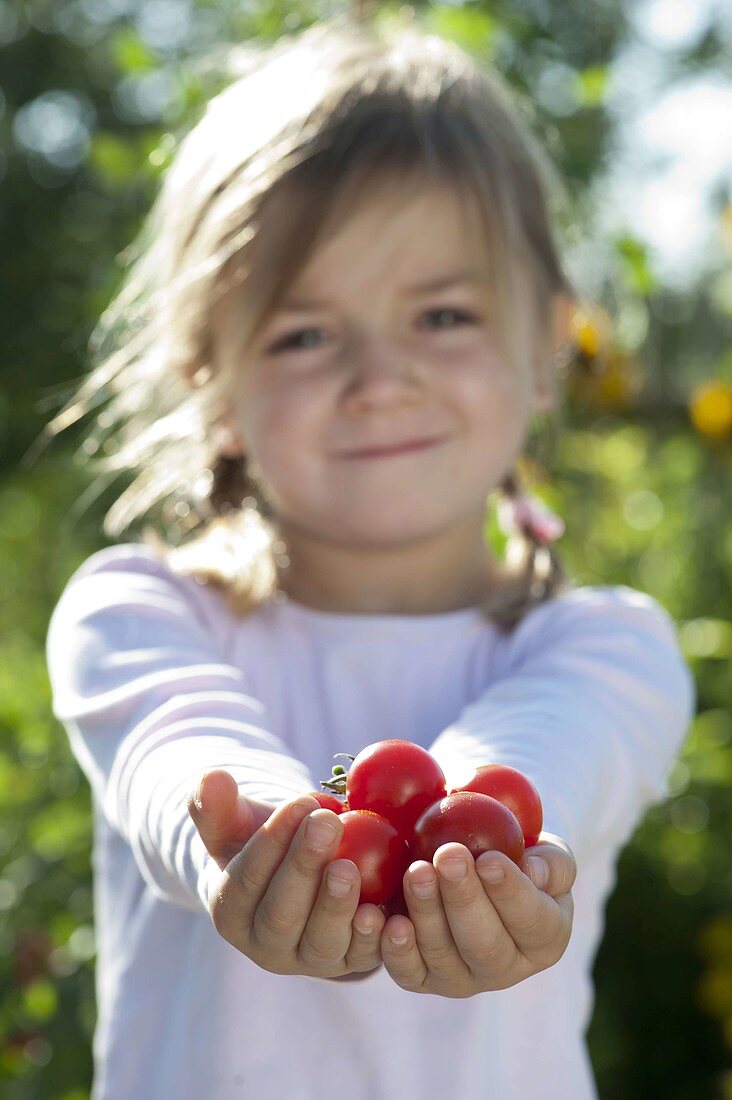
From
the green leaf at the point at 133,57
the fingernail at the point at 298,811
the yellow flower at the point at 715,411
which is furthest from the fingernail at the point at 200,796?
the yellow flower at the point at 715,411

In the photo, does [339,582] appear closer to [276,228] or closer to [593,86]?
[276,228]

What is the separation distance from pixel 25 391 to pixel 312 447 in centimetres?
157

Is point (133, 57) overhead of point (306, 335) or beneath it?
overhead

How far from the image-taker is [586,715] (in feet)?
4.75

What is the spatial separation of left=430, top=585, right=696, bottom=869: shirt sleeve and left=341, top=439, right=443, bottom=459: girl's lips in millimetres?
260

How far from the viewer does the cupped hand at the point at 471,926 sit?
95 centimetres

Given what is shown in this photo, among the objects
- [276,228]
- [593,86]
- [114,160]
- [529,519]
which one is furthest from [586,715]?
[114,160]

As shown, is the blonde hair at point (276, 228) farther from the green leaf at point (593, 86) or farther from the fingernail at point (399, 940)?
the fingernail at point (399, 940)

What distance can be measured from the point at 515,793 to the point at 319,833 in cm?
20

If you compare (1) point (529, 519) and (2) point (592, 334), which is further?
(2) point (592, 334)

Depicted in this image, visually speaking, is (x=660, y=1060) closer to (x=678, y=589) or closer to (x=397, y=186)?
(x=678, y=589)

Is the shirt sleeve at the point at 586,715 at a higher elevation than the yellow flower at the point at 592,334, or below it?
higher

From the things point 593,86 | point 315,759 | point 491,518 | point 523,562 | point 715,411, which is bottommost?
point 715,411

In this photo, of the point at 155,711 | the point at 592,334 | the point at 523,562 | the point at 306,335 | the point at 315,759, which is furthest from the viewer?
the point at 592,334
